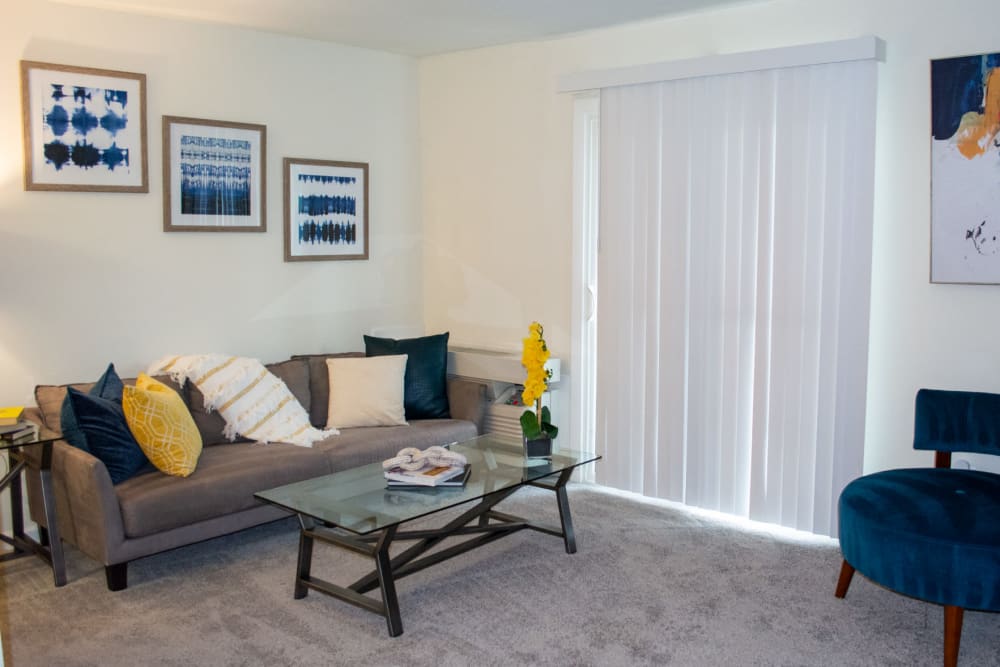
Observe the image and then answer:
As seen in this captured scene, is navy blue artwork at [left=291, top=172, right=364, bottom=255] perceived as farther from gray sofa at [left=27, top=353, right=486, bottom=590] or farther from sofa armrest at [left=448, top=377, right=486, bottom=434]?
sofa armrest at [left=448, top=377, right=486, bottom=434]

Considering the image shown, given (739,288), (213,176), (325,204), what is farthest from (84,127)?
(739,288)

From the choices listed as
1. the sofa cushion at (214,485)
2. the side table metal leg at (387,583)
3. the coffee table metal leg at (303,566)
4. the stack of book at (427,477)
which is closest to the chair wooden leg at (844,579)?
the stack of book at (427,477)

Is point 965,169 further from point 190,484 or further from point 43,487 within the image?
point 43,487

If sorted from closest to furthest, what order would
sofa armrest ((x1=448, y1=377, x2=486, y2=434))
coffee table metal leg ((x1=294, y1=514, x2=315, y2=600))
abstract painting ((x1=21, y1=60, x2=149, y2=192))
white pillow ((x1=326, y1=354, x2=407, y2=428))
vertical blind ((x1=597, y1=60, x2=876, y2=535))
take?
coffee table metal leg ((x1=294, y1=514, x2=315, y2=600)), vertical blind ((x1=597, y1=60, x2=876, y2=535)), abstract painting ((x1=21, y1=60, x2=149, y2=192)), white pillow ((x1=326, y1=354, x2=407, y2=428)), sofa armrest ((x1=448, y1=377, x2=486, y2=434))

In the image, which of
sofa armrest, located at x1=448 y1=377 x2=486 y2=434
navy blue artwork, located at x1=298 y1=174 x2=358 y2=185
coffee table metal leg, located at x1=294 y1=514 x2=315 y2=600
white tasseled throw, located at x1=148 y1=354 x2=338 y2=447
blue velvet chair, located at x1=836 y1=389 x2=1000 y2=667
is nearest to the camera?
blue velvet chair, located at x1=836 y1=389 x2=1000 y2=667

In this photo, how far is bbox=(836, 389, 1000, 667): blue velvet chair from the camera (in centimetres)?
284

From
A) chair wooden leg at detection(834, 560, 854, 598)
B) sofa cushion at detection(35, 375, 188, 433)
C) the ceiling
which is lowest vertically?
chair wooden leg at detection(834, 560, 854, 598)

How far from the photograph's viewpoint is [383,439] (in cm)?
459

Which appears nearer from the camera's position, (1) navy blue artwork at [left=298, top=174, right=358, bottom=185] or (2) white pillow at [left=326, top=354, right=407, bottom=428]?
(2) white pillow at [left=326, top=354, right=407, bottom=428]

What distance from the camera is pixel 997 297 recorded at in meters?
3.72

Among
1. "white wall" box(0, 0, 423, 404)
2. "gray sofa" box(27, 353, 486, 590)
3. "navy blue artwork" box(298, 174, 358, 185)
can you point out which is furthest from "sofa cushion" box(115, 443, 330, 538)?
"navy blue artwork" box(298, 174, 358, 185)

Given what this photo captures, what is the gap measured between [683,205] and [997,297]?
1480mm

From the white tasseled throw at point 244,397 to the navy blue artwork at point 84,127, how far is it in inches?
41.4

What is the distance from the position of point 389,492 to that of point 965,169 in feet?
9.01
